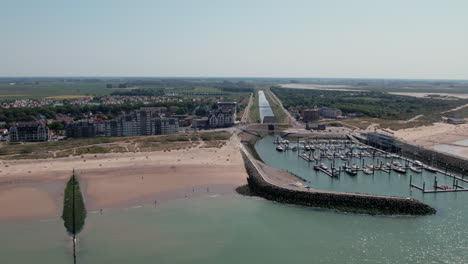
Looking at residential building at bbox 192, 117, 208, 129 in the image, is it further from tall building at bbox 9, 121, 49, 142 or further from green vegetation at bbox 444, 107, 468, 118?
green vegetation at bbox 444, 107, 468, 118

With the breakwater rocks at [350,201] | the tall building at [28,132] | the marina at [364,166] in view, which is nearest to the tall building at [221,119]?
the marina at [364,166]

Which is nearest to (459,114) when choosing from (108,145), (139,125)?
(139,125)

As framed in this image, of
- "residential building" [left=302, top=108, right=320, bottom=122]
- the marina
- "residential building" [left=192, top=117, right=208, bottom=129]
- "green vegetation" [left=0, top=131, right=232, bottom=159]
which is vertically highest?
"residential building" [left=302, top=108, right=320, bottom=122]

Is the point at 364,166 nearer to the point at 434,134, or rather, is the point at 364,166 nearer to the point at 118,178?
the point at 118,178

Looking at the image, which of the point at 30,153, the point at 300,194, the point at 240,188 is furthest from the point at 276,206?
the point at 30,153

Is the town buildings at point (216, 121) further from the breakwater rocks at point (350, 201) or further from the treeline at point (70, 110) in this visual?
the breakwater rocks at point (350, 201)

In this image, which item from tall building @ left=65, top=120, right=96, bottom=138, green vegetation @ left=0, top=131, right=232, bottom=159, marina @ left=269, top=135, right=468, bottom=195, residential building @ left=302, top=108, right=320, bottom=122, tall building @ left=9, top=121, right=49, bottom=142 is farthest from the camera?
residential building @ left=302, top=108, right=320, bottom=122

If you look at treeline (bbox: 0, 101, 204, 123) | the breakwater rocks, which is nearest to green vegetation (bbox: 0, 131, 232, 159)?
the breakwater rocks

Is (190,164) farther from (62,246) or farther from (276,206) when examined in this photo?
(62,246)
